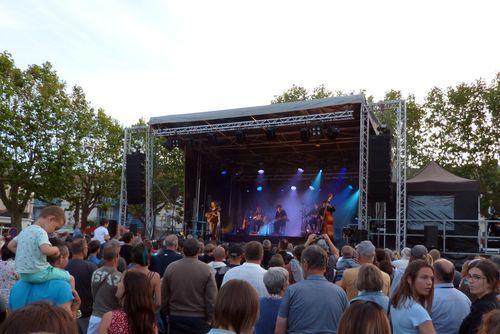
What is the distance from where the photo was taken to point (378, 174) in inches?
486

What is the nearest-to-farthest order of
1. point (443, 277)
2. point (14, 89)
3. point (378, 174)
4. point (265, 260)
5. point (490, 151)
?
point (443, 277)
point (265, 260)
point (378, 174)
point (14, 89)
point (490, 151)

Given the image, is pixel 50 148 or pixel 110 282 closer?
pixel 110 282

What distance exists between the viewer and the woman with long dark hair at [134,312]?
2.75 meters

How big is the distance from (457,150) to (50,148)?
2014 centimetres

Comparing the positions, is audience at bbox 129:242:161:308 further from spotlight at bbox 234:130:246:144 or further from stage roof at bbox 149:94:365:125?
spotlight at bbox 234:130:246:144

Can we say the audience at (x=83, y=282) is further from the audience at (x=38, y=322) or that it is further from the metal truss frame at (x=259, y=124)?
the metal truss frame at (x=259, y=124)

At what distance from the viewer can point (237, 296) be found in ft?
7.48

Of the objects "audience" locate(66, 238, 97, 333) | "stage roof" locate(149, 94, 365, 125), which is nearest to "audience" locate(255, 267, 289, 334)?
"audience" locate(66, 238, 97, 333)

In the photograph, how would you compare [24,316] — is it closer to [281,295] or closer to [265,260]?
[281,295]

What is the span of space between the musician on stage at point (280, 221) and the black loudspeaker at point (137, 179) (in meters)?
5.94

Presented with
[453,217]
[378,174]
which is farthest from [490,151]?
[378,174]

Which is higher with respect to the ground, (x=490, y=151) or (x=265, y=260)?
(x=490, y=151)

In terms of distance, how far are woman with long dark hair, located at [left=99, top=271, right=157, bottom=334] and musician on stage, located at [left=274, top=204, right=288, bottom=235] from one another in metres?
16.5

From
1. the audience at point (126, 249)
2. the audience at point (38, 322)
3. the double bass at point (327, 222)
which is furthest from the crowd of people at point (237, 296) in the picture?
the double bass at point (327, 222)
